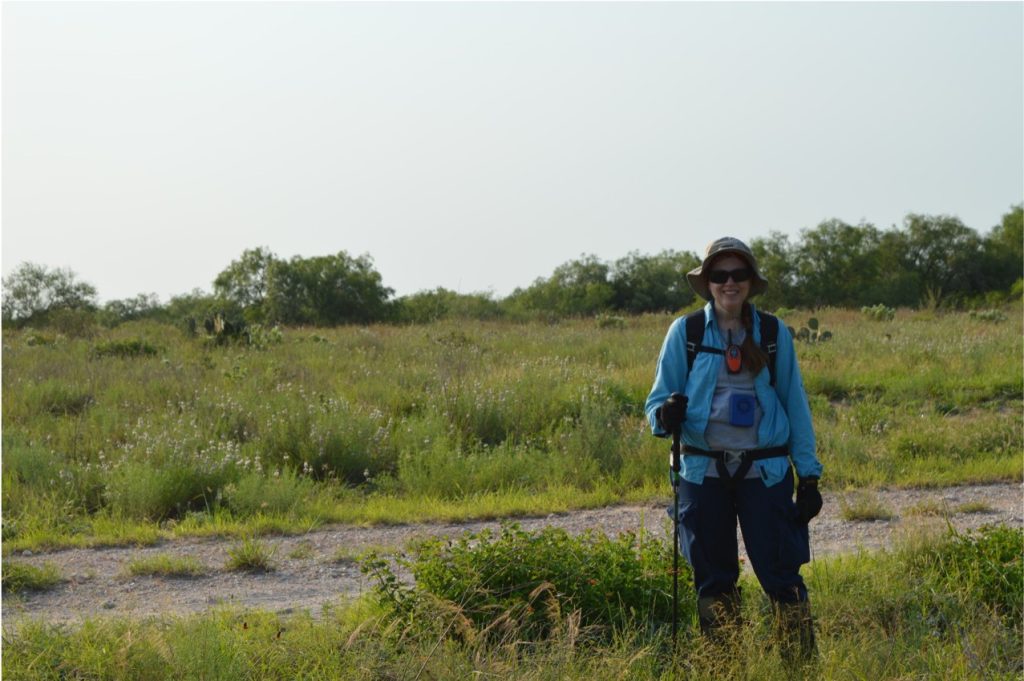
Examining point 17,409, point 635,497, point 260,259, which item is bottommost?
point 635,497

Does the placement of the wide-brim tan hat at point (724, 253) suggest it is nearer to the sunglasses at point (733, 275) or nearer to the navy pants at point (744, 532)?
Result: the sunglasses at point (733, 275)

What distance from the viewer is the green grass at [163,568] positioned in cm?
718

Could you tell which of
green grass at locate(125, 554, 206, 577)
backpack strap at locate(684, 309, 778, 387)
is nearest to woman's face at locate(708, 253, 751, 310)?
backpack strap at locate(684, 309, 778, 387)

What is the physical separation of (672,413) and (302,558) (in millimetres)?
4070

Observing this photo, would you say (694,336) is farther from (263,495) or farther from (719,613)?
(263,495)

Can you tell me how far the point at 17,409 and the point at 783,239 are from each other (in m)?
54.6

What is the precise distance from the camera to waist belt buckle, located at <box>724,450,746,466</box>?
4.53 meters

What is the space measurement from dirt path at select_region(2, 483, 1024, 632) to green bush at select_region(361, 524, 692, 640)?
21.9 inches

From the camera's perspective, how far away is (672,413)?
444cm

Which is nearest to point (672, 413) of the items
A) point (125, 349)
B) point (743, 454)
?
point (743, 454)

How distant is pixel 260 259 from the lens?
5084 centimetres

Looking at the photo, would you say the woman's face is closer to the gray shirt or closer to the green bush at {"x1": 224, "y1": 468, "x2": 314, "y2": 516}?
the gray shirt

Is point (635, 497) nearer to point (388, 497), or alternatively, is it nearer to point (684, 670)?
point (388, 497)

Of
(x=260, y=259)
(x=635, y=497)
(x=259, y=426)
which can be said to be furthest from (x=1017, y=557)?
(x=260, y=259)
